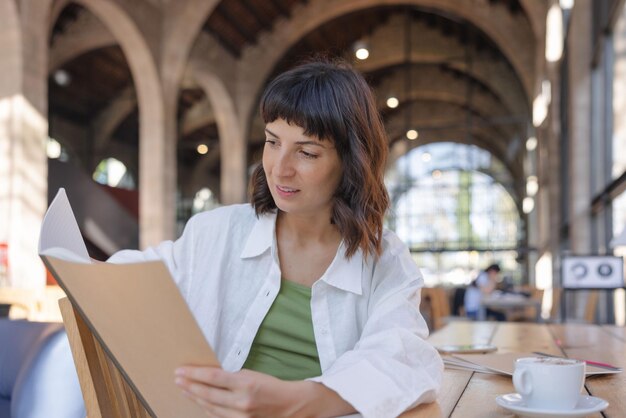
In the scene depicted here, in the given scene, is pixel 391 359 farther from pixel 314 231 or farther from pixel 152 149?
pixel 152 149

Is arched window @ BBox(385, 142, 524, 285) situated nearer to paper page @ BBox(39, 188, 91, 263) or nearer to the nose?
the nose

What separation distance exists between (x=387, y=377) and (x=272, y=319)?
274 mm

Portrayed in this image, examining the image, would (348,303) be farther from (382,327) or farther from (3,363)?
(3,363)

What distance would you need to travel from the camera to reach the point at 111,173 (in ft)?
60.6

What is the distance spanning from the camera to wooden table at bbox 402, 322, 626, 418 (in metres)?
0.98

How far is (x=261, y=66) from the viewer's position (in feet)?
49.9

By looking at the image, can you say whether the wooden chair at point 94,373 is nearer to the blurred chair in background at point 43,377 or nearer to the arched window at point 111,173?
the blurred chair in background at point 43,377

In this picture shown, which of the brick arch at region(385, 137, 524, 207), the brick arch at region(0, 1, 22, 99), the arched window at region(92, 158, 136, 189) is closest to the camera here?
the brick arch at region(0, 1, 22, 99)

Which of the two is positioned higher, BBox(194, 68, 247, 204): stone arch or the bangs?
BBox(194, 68, 247, 204): stone arch

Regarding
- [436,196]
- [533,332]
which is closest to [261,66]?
[436,196]

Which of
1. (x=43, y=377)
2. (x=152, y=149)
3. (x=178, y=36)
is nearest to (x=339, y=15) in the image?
(x=178, y=36)

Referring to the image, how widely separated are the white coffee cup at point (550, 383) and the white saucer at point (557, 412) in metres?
0.02

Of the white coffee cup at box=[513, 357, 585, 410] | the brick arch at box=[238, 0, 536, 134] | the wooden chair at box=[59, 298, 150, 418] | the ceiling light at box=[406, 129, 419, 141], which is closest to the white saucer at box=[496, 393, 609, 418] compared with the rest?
the white coffee cup at box=[513, 357, 585, 410]

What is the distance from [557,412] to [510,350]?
877 millimetres
